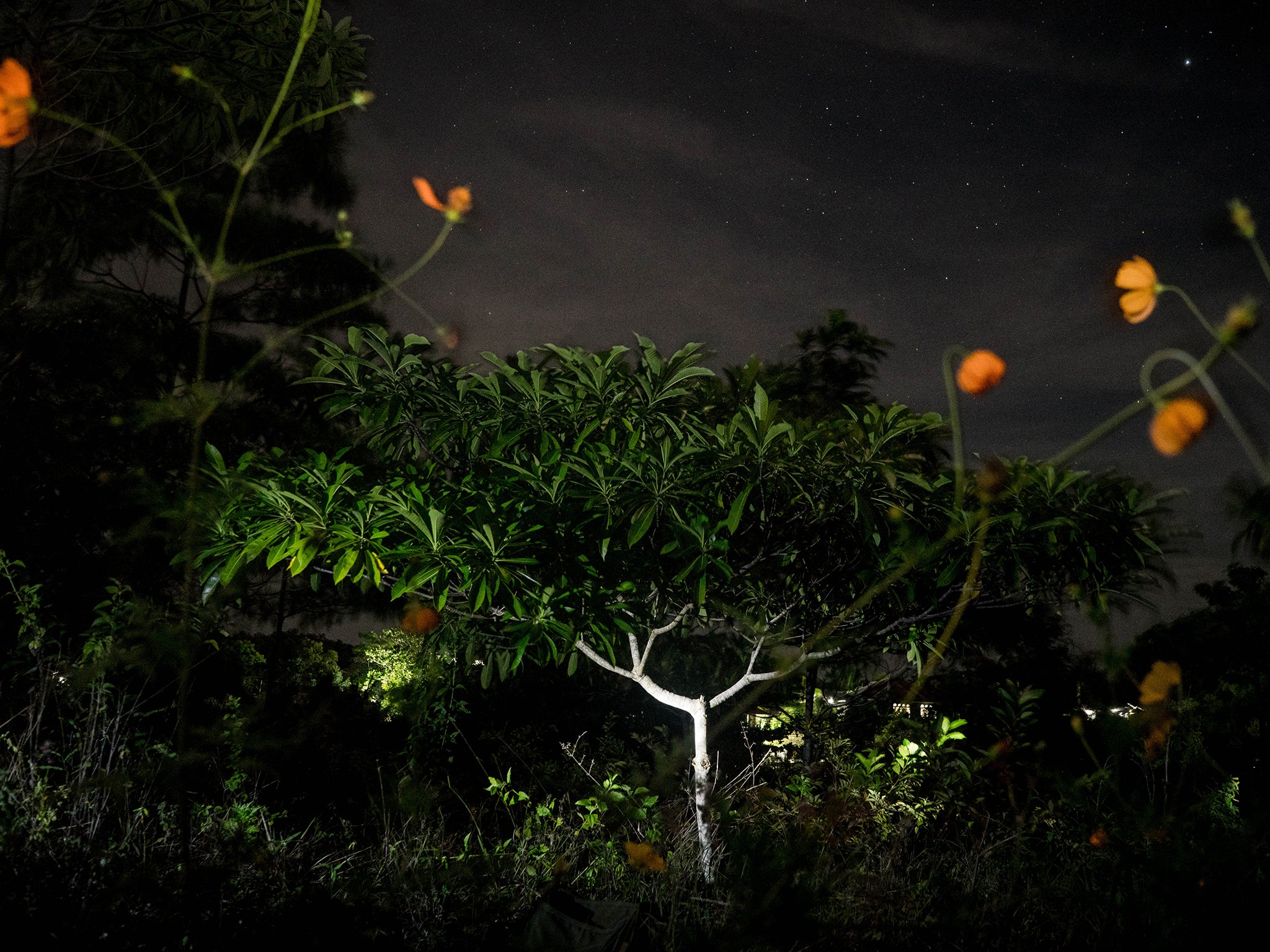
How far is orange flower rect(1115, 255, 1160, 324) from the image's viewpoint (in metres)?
1.26

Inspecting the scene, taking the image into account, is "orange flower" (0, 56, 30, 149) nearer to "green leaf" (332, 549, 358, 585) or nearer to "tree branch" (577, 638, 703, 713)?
"green leaf" (332, 549, 358, 585)

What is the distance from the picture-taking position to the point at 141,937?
1.78m

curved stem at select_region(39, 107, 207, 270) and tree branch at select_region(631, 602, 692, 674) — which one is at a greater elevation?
curved stem at select_region(39, 107, 207, 270)

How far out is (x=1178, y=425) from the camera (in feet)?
3.69

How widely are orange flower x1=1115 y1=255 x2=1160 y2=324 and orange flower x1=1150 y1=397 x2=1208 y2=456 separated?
174 mm

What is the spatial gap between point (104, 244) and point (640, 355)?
6837 millimetres

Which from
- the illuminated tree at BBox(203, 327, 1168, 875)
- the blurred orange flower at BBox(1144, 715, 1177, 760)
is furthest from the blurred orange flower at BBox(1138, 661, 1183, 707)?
the illuminated tree at BBox(203, 327, 1168, 875)

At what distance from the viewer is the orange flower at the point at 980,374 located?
1.65m

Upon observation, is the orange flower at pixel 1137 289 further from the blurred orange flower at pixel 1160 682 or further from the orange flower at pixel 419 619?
the orange flower at pixel 419 619

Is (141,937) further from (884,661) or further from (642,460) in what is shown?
(884,661)

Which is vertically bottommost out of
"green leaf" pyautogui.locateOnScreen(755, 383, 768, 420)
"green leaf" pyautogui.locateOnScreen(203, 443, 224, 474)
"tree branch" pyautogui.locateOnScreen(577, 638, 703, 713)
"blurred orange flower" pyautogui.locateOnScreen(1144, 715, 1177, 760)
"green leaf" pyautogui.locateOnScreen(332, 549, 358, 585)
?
"blurred orange flower" pyautogui.locateOnScreen(1144, 715, 1177, 760)

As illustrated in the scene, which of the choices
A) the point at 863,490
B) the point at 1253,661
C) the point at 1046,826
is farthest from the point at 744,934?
the point at 1253,661

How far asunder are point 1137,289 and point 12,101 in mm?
1994

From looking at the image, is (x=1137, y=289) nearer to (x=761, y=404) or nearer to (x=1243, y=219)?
(x=1243, y=219)
